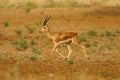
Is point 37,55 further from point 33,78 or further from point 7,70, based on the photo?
point 33,78

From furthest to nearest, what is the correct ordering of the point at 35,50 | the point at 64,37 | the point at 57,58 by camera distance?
the point at 35,50
the point at 64,37
the point at 57,58

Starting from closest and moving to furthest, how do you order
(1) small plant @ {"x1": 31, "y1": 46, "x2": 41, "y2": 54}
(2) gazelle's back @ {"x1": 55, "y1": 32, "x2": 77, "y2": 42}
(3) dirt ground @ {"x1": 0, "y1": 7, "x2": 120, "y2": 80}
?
(3) dirt ground @ {"x1": 0, "y1": 7, "x2": 120, "y2": 80} < (2) gazelle's back @ {"x1": 55, "y1": 32, "x2": 77, "y2": 42} < (1) small plant @ {"x1": 31, "y1": 46, "x2": 41, "y2": 54}

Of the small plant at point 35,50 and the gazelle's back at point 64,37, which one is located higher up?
the gazelle's back at point 64,37

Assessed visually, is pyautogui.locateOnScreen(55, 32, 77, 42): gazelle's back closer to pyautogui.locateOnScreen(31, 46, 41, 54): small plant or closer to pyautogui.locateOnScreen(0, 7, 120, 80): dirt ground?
pyautogui.locateOnScreen(0, 7, 120, 80): dirt ground

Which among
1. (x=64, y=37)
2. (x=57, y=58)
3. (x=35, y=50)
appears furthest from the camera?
(x=35, y=50)

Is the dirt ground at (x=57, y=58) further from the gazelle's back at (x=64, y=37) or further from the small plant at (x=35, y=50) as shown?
the gazelle's back at (x=64, y=37)

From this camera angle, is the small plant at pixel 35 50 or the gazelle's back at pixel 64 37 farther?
the small plant at pixel 35 50

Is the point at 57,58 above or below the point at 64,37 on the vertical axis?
below

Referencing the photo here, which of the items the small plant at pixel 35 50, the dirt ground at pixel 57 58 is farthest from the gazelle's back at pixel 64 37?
the small plant at pixel 35 50

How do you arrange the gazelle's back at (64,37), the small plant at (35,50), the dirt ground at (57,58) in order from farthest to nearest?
the small plant at (35,50) < the gazelle's back at (64,37) < the dirt ground at (57,58)

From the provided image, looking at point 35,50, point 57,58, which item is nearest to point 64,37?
point 57,58

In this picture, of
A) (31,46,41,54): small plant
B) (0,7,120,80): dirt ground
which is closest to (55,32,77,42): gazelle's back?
(0,7,120,80): dirt ground

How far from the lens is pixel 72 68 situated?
1655cm

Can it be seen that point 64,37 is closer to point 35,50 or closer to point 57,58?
point 57,58
